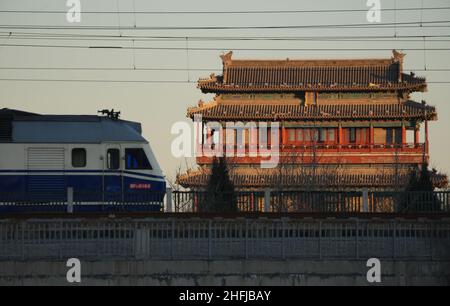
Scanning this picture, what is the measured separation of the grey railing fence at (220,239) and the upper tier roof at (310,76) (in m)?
37.9

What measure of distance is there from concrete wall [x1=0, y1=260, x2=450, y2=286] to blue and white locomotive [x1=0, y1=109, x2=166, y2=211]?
1052cm

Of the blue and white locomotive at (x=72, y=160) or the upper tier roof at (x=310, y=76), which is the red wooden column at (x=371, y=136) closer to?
the upper tier roof at (x=310, y=76)

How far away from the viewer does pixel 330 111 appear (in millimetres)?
65812

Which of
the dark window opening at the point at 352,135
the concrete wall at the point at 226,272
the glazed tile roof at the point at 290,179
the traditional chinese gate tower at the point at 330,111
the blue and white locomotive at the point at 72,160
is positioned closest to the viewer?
the concrete wall at the point at 226,272

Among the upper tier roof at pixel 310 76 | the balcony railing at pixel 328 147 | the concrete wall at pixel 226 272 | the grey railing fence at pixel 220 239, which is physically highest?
the upper tier roof at pixel 310 76

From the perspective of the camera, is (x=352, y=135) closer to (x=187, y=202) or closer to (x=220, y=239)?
(x=187, y=202)

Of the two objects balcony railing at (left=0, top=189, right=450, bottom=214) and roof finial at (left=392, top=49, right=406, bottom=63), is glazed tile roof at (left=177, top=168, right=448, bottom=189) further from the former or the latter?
balcony railing at (left=0, top=189, right=450, bottom=214)

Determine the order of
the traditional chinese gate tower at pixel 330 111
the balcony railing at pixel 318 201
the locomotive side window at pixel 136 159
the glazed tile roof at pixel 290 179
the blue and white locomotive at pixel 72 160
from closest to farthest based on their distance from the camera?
the balcony railing at pixel 318 201 → the blue and white locomotive at pixel 72 160 → the locomotive side window at pixel 136 159 → the glazed tile roof at pixel 290 179 → the traditional chinese gate tower at pixel 330 111

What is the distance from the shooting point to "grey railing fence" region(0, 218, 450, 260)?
26500 millimetres

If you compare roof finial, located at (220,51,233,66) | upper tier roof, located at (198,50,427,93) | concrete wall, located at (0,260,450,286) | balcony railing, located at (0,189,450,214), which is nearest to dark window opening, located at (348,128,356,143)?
upper tier roof, located at (198,50,427,93)

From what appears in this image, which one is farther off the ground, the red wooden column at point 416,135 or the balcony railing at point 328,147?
the red wooden column at point 416,135

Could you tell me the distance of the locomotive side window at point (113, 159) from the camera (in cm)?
3775

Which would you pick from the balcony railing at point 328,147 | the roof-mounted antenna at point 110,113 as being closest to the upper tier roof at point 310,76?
the balcony railing at point 328,147
